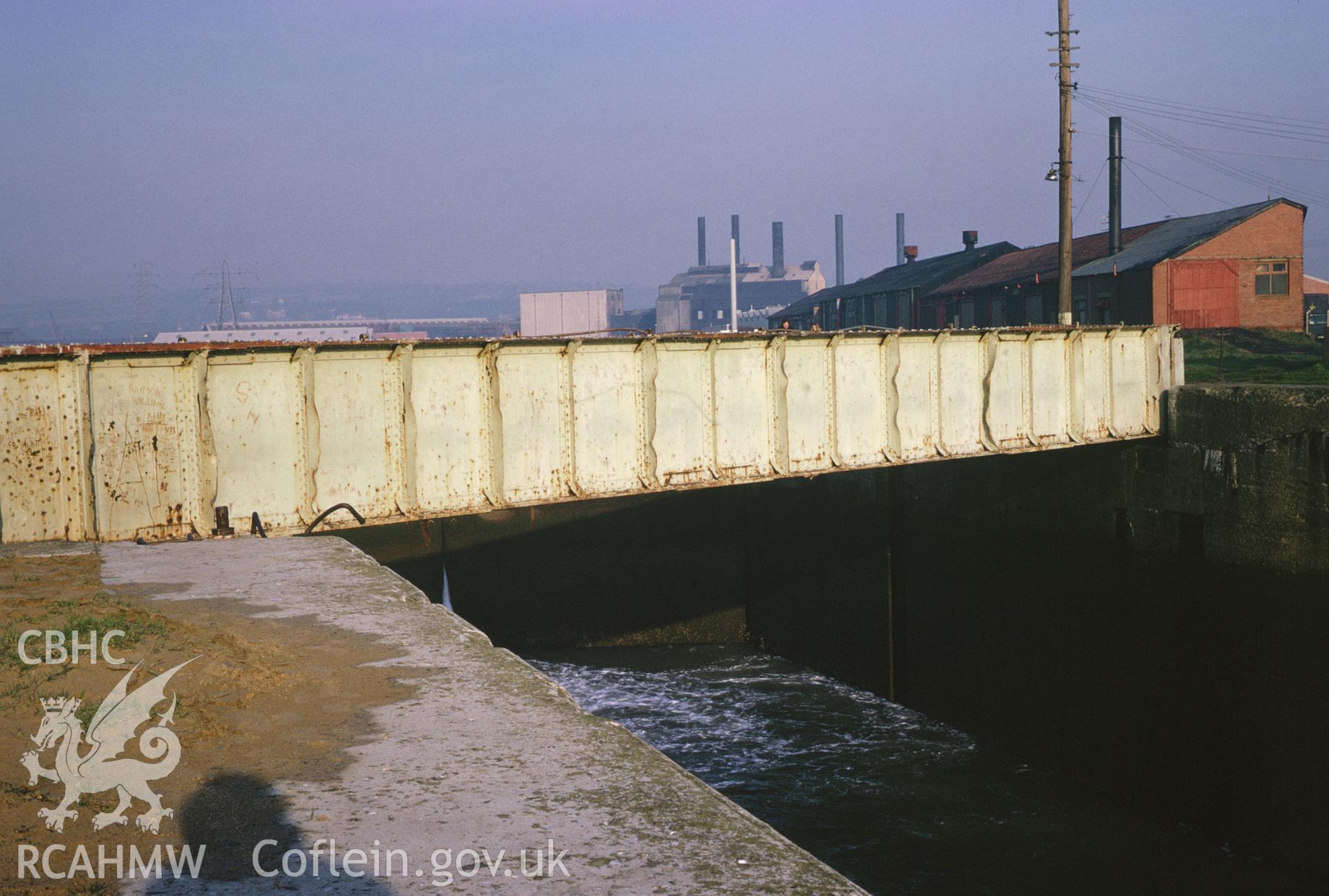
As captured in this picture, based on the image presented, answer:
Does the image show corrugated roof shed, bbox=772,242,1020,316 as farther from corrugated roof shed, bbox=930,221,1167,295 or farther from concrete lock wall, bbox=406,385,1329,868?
concrete lock wall, bbox=406,385,1329,868

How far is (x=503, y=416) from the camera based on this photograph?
14.3 metres

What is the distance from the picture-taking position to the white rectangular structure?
72438mm

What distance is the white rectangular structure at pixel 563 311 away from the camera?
72438mm

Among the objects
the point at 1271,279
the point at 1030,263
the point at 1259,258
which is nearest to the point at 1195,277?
the point at 1259,258

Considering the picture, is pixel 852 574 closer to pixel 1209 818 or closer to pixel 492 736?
pixel 1209 818

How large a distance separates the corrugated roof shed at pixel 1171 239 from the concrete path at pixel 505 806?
40.7 meters

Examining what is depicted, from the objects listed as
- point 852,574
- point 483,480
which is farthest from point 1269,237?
point 483,480

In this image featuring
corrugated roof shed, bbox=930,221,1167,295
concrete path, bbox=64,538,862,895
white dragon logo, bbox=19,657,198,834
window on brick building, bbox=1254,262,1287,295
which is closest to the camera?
concrete path, bbox=64,538,862,895

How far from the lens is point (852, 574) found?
25203 mm

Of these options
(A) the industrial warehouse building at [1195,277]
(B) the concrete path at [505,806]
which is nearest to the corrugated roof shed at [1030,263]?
(A) the industrial warehouse building at [1195,277]

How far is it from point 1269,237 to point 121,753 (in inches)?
1782

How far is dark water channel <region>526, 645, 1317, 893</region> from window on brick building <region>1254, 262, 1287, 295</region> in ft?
86.5

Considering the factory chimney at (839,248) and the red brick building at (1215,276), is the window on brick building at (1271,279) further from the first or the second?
the factory chimney at (839,248)

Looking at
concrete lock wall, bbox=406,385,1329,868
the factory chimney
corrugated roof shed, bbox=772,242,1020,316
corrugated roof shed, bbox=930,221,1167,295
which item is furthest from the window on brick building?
the factory chimney
